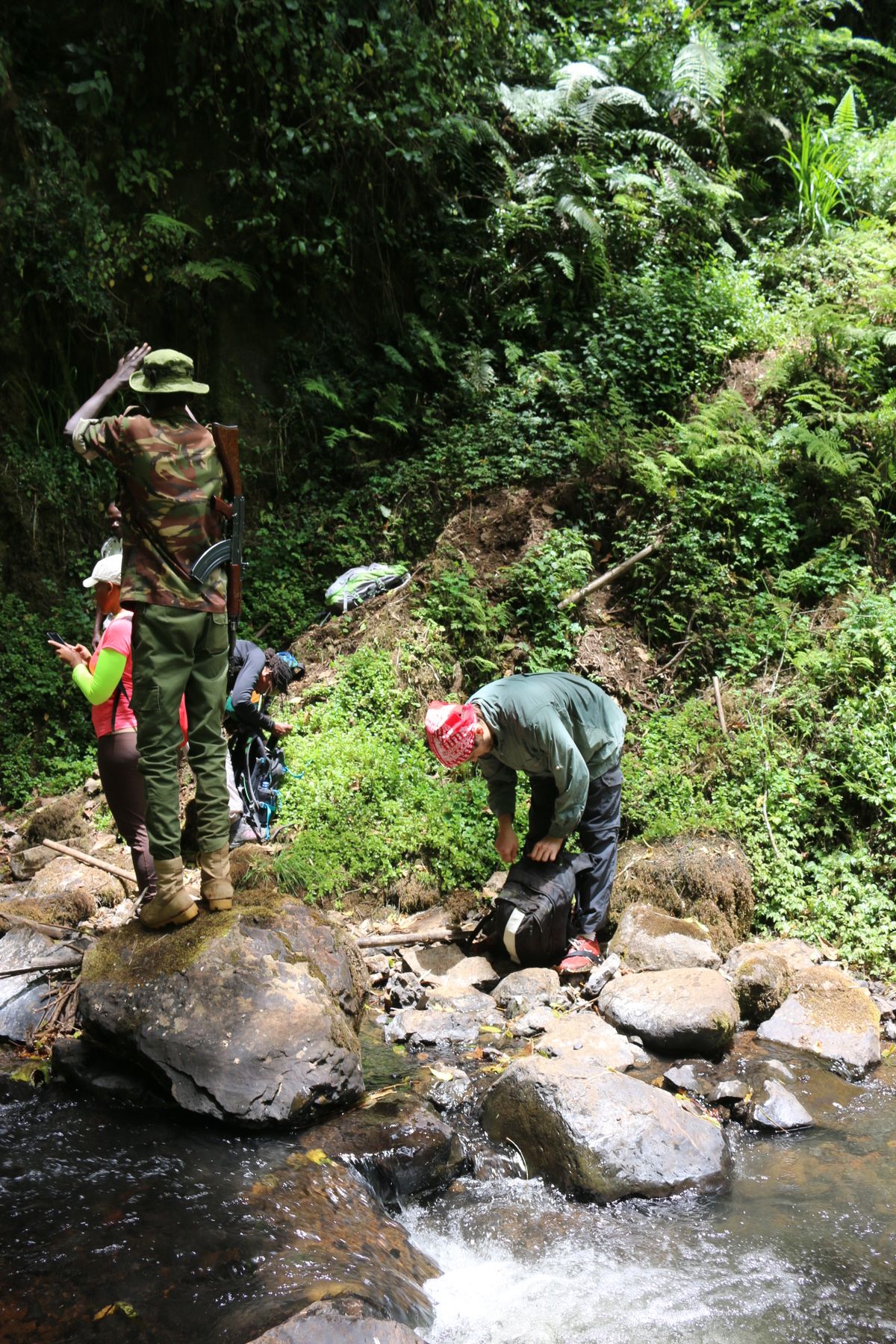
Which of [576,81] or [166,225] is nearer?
[166,225]

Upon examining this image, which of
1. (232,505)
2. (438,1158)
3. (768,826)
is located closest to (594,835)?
(768,826)

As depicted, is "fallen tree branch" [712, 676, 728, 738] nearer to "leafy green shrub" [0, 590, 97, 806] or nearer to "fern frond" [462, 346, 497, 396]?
"fern frond" [462, 346, 497, 396]

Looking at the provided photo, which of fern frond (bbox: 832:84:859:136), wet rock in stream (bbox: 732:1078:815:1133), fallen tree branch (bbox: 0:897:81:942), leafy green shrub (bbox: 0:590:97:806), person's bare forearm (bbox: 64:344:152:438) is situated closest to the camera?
person's bare forearm (bbox: 64:344:152:438)

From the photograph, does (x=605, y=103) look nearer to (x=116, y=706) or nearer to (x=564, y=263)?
(x=564, y=263)

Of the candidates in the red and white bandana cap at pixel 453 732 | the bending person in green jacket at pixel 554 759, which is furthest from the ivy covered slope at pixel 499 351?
the red and white bandana cap at pixel 453 732

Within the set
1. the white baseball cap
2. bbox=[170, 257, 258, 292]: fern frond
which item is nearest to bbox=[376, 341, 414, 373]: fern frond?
bbox=[170, 257, 258, 292]: fern frond

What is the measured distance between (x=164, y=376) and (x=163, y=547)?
75cm

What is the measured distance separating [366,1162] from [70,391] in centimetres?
946

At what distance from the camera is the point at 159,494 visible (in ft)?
13.6

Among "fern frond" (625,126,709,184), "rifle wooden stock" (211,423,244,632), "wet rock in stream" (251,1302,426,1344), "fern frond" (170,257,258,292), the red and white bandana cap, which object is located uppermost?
"fern frond" (625,126,709,184)

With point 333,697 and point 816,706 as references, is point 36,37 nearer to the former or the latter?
point 333,697

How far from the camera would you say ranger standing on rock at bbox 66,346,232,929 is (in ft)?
13.5

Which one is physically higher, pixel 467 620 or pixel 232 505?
pixel 232 505

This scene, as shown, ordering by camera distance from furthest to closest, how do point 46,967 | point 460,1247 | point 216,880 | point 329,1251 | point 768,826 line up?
point 768,826, point 46,967, point 216,880, point 460,1247, point 329,1251
